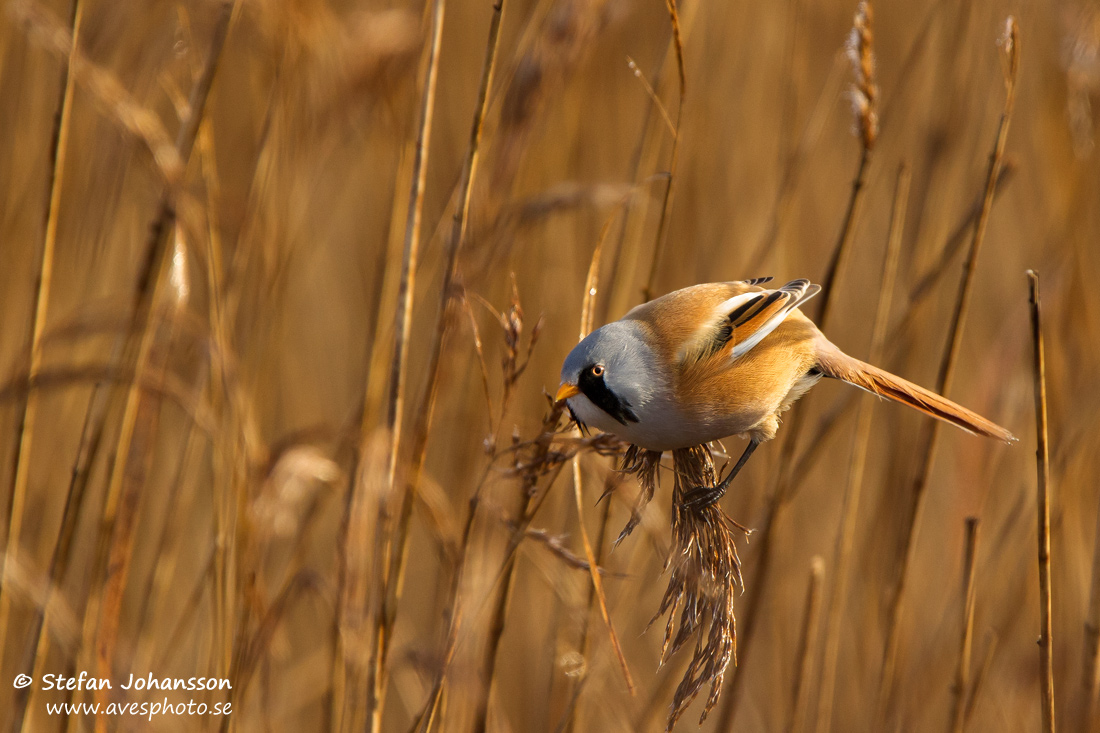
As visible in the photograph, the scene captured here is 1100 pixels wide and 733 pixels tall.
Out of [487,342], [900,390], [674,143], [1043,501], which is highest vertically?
[487,342]

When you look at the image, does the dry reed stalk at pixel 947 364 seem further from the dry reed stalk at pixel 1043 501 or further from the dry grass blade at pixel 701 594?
the dry grass blade at pixel 701 594

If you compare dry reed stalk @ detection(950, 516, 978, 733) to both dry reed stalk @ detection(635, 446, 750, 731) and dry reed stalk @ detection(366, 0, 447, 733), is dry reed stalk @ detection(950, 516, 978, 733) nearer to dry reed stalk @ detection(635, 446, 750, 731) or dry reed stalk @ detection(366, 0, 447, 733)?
dry reed stalk @ detection(635, 446, 750, 731)

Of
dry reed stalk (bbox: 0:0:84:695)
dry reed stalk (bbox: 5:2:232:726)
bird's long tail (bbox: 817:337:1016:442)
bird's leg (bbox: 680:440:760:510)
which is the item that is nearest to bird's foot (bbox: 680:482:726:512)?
bird's leg (bbox: 680:440:760:510)

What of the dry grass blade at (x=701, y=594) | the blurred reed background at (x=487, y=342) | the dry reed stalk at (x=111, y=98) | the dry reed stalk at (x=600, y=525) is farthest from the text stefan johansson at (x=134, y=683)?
the dry reed stalk at (x=111, y=98)

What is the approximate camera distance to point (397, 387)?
4.05 feet

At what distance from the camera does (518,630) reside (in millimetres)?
2750

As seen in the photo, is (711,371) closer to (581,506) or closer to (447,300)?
(581,506)

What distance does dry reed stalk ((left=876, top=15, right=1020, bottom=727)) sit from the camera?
4.53ft

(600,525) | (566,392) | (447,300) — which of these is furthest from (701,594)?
(447,300)

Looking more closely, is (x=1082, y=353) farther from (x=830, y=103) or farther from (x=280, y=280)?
(x=280, y=280)

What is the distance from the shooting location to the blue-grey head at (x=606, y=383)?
1292mm

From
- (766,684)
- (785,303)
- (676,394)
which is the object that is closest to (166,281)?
(676,394)

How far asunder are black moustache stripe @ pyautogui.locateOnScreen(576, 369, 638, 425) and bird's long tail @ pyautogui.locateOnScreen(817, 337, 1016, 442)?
0.47m

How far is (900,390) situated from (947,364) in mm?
181
